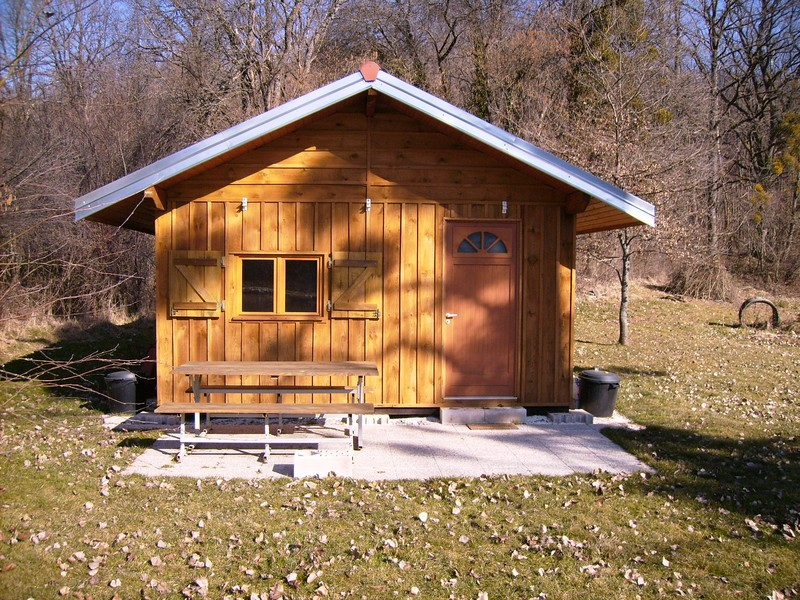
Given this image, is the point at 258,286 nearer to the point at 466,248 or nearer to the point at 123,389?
the point at 123,389

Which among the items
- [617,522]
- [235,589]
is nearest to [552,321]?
[617,522]

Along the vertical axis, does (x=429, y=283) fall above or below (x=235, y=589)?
above

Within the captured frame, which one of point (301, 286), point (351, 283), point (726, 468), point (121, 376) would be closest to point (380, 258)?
point (351, 283)

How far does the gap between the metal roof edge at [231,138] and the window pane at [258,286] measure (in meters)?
1.53

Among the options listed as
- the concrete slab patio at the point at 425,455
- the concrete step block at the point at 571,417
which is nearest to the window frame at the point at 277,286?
the concrete slab patio at the point at 425,455

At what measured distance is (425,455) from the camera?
7.60 meters

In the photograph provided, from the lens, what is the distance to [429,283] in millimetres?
9078

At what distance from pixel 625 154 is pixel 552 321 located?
26.4 ft

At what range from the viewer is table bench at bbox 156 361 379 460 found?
7.40 m

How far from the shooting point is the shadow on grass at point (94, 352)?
1041 centimetres

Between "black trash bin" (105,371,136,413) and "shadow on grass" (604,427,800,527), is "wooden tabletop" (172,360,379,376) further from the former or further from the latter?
"shadow on grass" (604,427,800,527)

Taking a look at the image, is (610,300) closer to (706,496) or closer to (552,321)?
(552,321)

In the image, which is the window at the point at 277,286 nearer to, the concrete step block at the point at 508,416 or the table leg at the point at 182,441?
the table leg at the point at 182,441

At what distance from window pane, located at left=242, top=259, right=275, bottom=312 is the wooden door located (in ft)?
7.67
